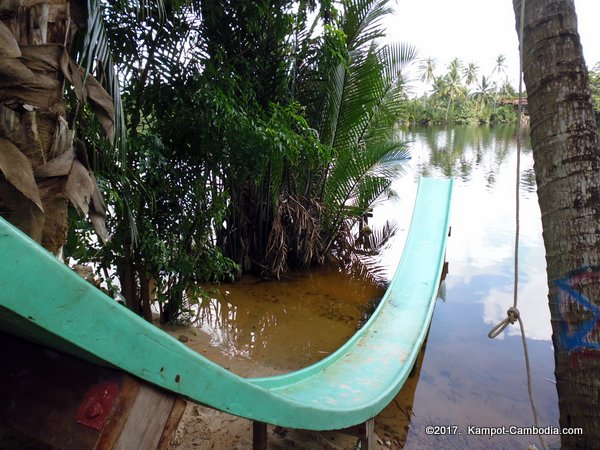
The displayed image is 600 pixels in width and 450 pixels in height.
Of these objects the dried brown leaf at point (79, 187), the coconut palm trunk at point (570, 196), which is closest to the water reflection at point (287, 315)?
the coconut palm trunk at point (570, 196)

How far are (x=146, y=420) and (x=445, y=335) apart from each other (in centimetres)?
381

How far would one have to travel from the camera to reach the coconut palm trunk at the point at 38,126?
3.50 feet

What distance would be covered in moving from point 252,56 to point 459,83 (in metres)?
49.5

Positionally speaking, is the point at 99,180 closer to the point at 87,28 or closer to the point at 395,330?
the point at 87,28

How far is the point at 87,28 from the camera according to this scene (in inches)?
67.4

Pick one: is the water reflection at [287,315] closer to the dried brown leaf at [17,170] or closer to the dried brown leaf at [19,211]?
the dried brown leaf at [19,211]

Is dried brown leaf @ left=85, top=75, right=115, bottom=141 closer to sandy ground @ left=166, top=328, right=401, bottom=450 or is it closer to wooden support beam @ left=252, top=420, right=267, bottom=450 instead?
wooden support beam @ left=252, top=420, right=267, bottom=450

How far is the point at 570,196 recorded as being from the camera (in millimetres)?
1418

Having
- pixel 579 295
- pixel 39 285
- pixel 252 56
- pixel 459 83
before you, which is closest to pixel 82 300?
pixel 39 285

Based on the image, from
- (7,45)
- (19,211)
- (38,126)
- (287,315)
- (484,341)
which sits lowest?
(484,341)

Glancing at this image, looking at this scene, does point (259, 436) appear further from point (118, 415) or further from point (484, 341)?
point (484, 341)

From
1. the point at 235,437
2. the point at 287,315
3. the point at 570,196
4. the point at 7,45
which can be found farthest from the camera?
the point at 287,315

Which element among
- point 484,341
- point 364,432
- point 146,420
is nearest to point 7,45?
point 146,420

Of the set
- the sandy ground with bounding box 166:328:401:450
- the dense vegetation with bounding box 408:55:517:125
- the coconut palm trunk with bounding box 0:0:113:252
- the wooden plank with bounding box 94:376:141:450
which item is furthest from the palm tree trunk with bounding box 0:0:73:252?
the dense vegetation with bounding box 408:55:517:125
